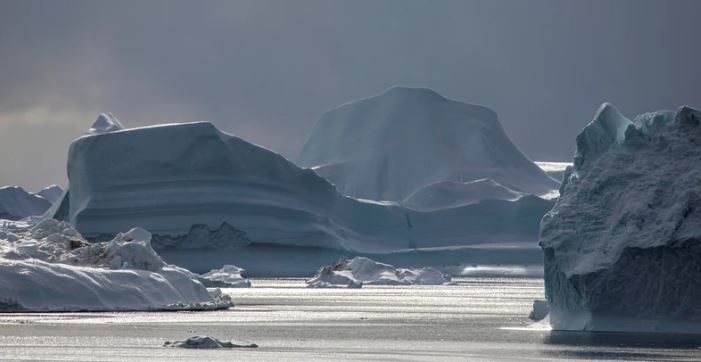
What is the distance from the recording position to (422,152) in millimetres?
119812

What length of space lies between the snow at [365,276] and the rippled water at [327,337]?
26075mm

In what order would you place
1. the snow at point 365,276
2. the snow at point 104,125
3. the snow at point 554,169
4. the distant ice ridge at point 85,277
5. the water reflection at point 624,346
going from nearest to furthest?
1. the water reflection at point 624,346
2. the distant ice ridge at point 85,277
3. the snow at point 365,276
4. the snow at point 104,125
5. the snow at point 554,169

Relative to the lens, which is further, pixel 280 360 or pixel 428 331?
pixel 428 331

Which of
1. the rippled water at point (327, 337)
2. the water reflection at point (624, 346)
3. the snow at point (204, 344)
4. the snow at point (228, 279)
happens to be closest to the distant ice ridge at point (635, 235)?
the water reflection at point (624, 346)

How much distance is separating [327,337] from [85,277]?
358 inches

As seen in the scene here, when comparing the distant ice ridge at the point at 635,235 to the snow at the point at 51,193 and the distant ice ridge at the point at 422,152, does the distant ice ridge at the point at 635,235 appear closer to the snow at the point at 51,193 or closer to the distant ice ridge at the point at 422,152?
the distant ice ridge at the point at 422,152

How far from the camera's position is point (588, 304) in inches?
1078

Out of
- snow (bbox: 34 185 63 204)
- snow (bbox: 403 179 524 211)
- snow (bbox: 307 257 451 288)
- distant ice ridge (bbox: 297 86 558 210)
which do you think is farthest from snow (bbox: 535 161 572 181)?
snow (bbox: 307 257 451 288)

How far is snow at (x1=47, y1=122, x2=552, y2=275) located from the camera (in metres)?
74.7

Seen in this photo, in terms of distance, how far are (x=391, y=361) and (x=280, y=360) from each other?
174cm

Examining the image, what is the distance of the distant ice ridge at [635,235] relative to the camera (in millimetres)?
26406

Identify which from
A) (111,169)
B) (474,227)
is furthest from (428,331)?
(474,227)

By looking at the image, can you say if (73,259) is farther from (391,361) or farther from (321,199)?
(321,199)

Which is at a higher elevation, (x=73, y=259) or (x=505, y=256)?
(x=73, y=259)
